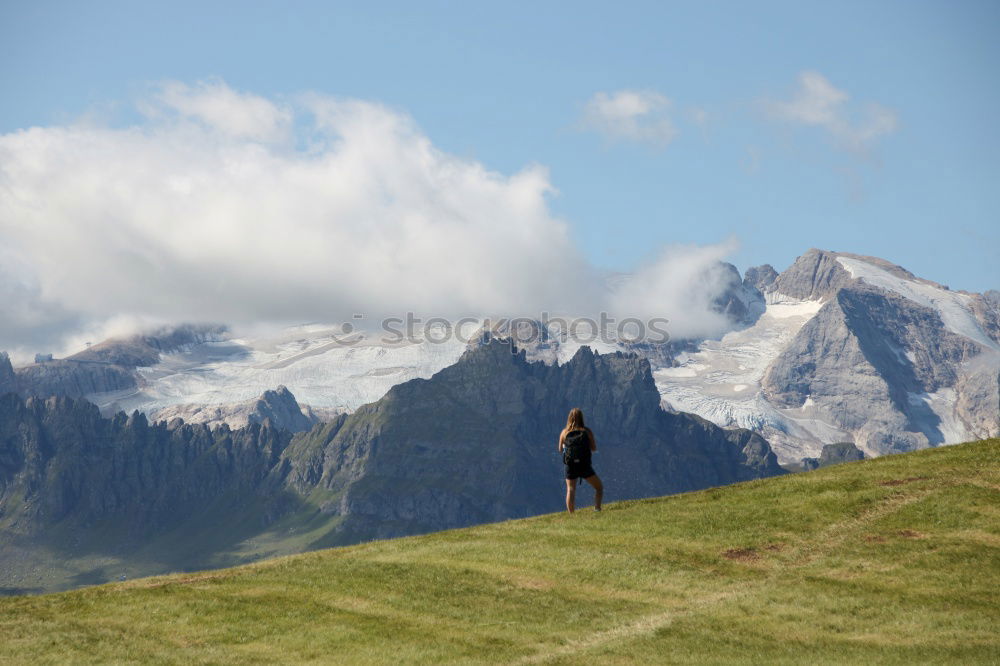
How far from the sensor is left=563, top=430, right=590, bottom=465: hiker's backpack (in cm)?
5294

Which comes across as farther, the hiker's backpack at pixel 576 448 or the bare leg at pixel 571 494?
the bare leg at pixel 571 494

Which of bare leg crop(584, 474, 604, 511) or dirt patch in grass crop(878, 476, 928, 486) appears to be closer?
bare leg crop(584, 474, 604, 511)

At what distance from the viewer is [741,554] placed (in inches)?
1866

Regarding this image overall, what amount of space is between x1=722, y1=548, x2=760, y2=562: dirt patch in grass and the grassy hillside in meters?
0.12

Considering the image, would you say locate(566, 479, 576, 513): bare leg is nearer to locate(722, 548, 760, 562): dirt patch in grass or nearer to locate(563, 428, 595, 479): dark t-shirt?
locate(563, 428, 595, 479): dark t-shirt

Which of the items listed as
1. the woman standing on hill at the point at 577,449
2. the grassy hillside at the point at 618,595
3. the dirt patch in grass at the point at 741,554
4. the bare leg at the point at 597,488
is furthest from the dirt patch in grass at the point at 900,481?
the woman standing on hill at the point at 577,449

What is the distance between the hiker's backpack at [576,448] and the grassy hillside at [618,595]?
3.25m

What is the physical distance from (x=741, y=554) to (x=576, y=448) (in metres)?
9.51

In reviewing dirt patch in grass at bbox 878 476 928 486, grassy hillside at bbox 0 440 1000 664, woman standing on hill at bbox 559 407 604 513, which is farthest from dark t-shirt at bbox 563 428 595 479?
dirt patch in grass at bbox 878 476 928 486

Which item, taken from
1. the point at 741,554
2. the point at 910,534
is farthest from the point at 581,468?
the point at 910,534

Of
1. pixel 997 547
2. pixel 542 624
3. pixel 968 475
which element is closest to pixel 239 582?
pixel 542 624

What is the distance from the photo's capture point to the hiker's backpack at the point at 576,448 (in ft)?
174

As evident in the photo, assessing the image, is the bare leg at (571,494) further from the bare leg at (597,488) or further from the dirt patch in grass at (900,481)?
the dirt patch in grass at (900,481)

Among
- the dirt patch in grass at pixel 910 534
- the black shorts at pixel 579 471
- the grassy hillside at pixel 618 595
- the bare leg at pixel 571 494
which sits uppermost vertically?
the black shorts at pixel 579 471
